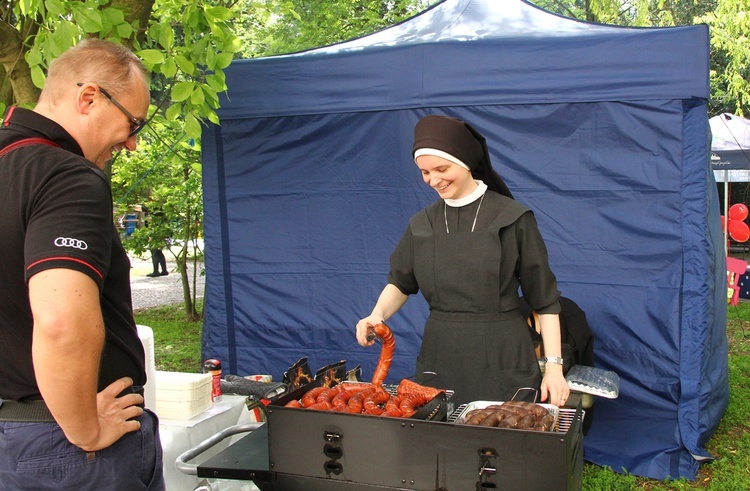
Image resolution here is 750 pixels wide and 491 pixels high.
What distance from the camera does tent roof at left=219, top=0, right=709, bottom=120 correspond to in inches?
145

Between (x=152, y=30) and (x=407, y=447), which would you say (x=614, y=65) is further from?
(x=407, y=447)

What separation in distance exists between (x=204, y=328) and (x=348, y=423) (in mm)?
A: 3177

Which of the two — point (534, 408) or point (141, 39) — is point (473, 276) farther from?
point (141, 39)

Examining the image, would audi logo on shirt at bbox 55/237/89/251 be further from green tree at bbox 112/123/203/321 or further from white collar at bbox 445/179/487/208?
green tree at bbox 112/123/203/321

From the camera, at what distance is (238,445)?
228 centimetres

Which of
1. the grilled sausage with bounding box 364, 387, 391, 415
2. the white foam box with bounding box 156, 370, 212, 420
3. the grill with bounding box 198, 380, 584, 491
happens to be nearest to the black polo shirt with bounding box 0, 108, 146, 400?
the grill with bounding box 198, 380, 584, 491

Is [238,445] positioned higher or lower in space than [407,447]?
lower

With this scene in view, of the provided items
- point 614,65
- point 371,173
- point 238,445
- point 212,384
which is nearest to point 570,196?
point 614,65

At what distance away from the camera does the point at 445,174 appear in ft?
7.89

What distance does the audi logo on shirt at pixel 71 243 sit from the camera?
1329 mm

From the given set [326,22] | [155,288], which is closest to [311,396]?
[326,22]

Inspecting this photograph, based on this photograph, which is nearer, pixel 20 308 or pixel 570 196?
pixel 20 308

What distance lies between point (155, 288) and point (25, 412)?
11.7m

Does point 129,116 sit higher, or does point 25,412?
point 129,116
